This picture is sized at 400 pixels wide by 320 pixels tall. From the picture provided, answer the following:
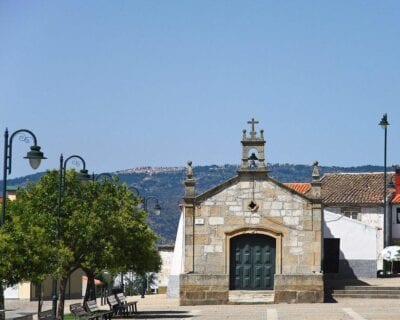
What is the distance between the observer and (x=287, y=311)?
3700cm

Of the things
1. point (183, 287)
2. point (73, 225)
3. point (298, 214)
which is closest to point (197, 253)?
point (183, 287)

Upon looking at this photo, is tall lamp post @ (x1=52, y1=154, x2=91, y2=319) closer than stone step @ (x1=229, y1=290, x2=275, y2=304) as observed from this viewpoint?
Yes

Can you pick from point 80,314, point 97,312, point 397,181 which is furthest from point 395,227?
point 80,314

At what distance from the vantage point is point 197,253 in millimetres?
43062

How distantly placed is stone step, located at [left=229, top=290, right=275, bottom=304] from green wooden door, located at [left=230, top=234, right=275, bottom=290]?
419mm

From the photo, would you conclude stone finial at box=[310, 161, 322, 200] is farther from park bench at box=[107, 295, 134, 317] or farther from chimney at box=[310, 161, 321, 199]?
park bench at box=[107, 295, 134, 317]

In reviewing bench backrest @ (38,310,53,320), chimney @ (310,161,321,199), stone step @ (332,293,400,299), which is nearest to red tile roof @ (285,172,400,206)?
stone step @ (332,293,400,299)

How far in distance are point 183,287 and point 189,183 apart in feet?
13.9

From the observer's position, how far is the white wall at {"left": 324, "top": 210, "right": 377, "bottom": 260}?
53469 mm

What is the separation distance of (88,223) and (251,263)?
11.2 metres

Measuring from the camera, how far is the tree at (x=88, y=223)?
33969 mm

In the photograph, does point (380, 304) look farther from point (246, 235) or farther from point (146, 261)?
point (146, 261)

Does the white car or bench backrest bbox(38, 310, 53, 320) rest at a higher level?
the white car

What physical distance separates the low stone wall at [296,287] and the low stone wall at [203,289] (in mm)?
2146
